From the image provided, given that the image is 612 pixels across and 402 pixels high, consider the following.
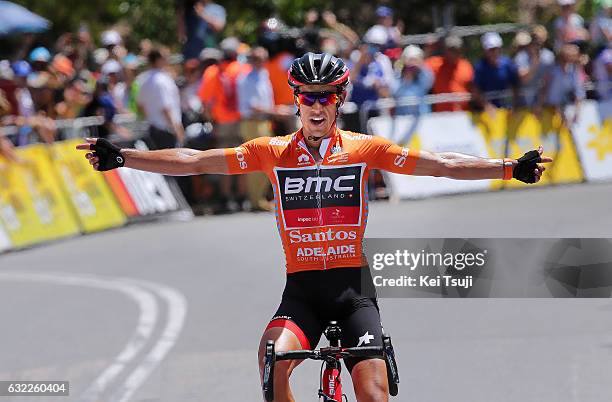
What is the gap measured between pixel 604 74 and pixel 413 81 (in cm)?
319

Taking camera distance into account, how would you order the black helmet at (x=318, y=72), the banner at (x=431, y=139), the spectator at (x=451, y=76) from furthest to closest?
1. the spectator at (x=451, y=76)
2. the banner at (x=431, y=139)
3. the black helmet at (x=318, y=72)

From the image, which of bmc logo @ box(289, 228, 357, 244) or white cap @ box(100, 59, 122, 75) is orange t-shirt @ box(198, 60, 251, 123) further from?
bmc logo @ box(289, 228, 357, 244)

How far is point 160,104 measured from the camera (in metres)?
19.8

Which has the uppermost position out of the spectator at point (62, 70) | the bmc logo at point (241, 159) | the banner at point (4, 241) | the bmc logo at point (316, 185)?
the bmc logo at point (241, 159)

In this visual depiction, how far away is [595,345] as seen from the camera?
1087cm

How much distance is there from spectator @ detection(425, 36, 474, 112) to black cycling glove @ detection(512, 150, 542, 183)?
14568mm

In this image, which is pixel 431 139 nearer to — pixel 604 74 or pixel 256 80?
pixel 256 80

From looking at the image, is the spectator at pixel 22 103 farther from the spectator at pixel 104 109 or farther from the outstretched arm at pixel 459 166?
the outstretched arm at pixel 459 166

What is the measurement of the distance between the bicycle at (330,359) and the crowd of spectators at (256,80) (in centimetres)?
1283

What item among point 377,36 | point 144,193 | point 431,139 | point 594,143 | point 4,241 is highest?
point 377,36

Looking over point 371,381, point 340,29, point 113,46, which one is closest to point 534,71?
point 340,29

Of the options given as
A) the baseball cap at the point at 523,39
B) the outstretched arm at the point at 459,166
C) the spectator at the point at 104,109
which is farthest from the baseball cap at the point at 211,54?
the outstretched arm at the point at 459,166

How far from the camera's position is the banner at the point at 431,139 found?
67.6 ft

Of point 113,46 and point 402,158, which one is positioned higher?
point 402,158
